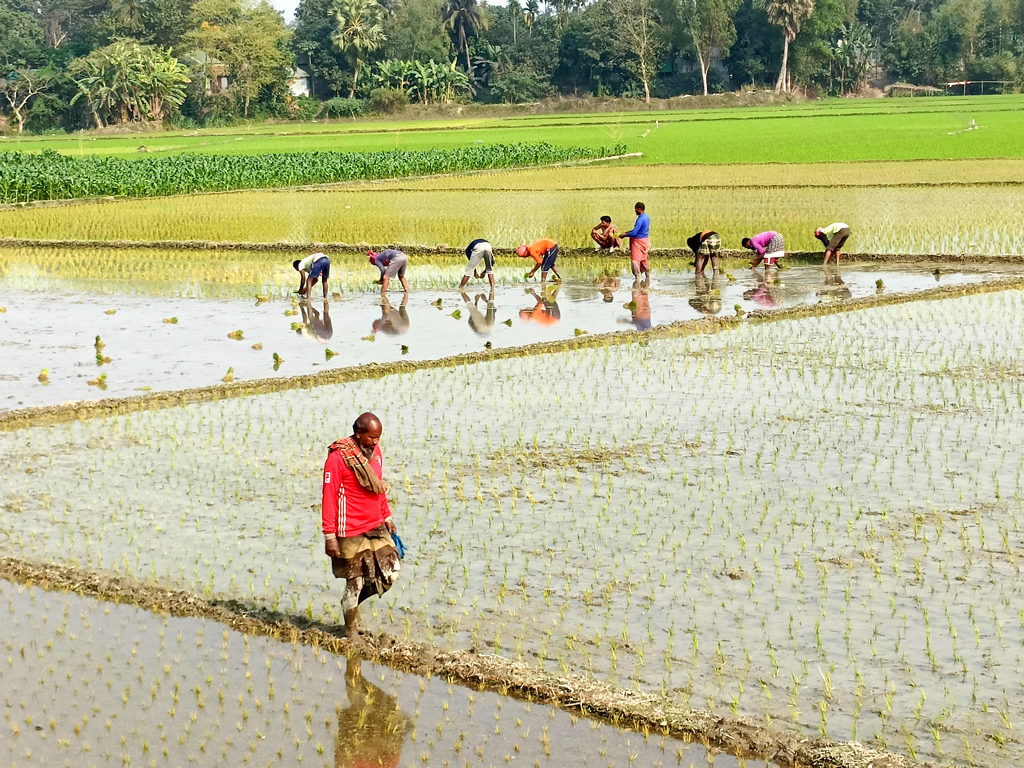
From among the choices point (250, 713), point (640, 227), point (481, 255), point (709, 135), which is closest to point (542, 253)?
point (481, 255)

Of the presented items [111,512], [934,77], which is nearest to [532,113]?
[934,77]

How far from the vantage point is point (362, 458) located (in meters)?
6.14

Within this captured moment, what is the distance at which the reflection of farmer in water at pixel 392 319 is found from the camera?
15.1 meters

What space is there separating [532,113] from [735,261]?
58238 mm

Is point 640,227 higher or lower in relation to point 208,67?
lower

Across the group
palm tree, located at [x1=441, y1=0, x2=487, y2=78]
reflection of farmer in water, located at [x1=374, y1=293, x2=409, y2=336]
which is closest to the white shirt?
reflection of farmer in water, located at [x1=374, y1=293, x2=409, y2=336]

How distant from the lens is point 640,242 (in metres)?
17.5

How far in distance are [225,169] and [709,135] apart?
2023cm

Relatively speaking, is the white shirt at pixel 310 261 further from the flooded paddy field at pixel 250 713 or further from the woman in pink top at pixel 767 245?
the flooded paddy field at pixel 250 713

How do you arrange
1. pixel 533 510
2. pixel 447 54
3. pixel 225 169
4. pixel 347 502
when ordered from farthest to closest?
1. pixel 447 54
2. pixel 225 169
3. pixel 533 510
4. pixel 347 502

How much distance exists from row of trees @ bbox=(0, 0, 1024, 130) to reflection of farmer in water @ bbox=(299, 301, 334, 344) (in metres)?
58.1

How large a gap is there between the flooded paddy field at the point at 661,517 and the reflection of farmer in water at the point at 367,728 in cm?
62

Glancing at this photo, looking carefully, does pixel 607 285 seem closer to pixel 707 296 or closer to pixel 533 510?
pixel 707 296

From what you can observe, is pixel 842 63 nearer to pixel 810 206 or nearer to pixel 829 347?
pixel 810 206
